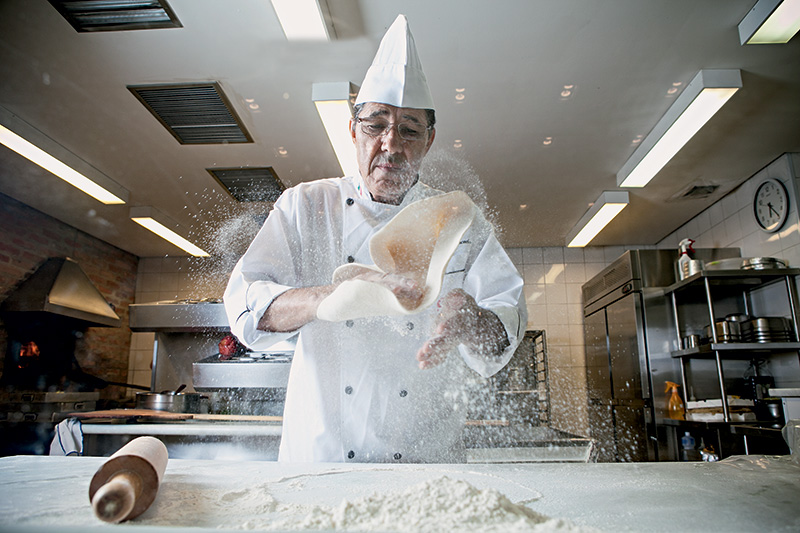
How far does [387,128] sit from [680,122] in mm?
1954

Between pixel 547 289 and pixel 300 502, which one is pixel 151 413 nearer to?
pixel 300 502

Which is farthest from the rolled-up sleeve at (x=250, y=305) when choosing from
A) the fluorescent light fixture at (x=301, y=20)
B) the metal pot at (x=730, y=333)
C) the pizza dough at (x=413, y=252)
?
the metal pot at (x=730, y=333)

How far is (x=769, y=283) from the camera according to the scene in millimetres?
3037

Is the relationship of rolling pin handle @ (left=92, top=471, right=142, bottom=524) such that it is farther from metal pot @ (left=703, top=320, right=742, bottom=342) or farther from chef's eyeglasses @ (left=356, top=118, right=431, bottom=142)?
metal pot @ (left=703, top=320, right=742, bottom=342)

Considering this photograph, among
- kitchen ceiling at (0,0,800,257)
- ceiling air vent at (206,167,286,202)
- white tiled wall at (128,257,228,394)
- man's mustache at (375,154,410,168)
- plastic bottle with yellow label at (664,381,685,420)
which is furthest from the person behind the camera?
white tiled wall at (128,257,228,394)

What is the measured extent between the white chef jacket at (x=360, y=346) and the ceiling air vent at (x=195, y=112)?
4.87 ft

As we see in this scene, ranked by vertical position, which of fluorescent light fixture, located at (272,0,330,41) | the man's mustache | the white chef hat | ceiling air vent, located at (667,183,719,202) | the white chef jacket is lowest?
the white chef jacket

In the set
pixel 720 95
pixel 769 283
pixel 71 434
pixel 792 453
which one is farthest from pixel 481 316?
pixel 769 283

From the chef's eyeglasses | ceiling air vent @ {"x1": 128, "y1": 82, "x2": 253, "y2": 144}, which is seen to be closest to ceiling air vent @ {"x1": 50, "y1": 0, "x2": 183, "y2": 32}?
ceiling air vent @ {"x1": 128, "y1": 82, "x2": 253, "y2": 144}

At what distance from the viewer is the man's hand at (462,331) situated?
86 centimetres

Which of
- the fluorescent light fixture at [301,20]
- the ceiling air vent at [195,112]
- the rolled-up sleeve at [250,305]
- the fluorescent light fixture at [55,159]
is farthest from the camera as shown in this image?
the fluorescent light fixture at [55,159]

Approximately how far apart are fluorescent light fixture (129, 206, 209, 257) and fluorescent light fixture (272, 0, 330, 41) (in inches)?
81.9

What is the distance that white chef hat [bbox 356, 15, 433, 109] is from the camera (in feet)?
3.59

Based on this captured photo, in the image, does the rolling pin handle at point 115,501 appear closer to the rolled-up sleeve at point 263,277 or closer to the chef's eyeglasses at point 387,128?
the rolled-up sleeve at point 263,277
